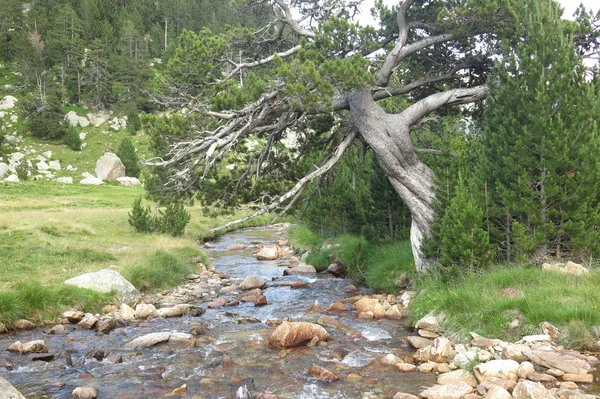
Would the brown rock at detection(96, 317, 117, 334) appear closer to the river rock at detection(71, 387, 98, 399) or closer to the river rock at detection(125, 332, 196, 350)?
the river rock at detection(125, 332, 196, 350)

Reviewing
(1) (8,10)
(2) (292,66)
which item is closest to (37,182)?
(2) (292,66)

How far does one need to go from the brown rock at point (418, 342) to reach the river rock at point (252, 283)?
283 inches

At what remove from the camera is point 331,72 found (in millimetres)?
11109

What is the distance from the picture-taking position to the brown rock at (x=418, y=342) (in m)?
8.62

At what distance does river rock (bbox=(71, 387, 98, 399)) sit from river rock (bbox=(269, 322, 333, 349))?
3.40m

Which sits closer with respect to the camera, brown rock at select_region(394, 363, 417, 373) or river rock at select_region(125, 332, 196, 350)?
brown rock at select_region(394, 363, 417, 373)

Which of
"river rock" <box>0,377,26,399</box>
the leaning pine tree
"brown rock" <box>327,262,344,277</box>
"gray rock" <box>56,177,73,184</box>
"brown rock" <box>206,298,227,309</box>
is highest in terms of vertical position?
the leaning pine tree

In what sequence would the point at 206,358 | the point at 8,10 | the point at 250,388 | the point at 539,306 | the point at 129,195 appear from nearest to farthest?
the point at 250,388, the point at 539,306, the point at 206,358, the point at 129,195, the point at 8,10

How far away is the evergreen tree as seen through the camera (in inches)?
377

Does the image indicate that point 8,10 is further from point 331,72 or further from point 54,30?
point 331,72

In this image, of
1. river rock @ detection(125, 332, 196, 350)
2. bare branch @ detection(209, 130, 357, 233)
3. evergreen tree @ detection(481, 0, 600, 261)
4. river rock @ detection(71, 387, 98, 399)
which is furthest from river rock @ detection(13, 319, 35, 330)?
evergreen tree @ detection(481, 0, 600, 261)

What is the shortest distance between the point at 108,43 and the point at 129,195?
48194 mm

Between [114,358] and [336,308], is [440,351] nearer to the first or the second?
[336,308]

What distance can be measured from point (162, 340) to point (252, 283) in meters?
6.08
